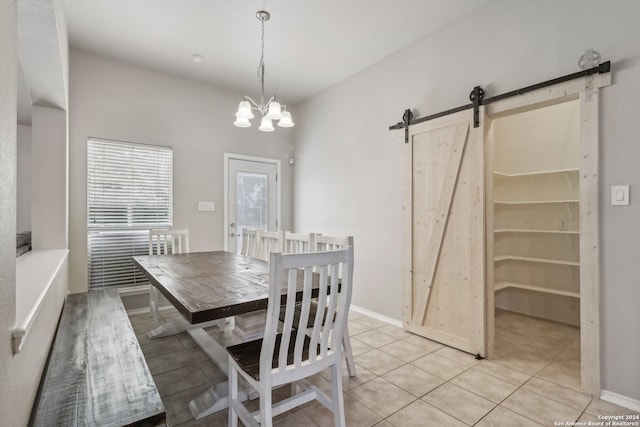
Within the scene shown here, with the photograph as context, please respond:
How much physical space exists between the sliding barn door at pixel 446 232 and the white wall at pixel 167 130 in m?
2.60

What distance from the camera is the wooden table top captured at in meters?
1.44

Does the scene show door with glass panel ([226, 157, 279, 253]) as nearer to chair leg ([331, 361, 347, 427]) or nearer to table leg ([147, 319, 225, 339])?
table leg ([147, 319, 225, 339])

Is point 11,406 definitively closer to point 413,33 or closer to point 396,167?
point 396,167

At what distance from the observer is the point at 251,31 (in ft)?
9.81

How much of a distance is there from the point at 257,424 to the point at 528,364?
2.27 metres

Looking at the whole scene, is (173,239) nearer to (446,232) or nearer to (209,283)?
(209,283)

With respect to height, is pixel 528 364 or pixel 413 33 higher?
pixel 413 33

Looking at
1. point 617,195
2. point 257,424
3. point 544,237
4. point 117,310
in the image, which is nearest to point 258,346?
point 257,424

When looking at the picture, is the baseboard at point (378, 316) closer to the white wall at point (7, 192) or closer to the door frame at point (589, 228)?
the door frame at point (589, 228)

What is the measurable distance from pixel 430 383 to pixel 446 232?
1318mm

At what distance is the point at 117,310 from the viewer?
2311 mm

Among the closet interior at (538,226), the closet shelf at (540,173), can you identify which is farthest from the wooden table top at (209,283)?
the closet shelf at (540,173)

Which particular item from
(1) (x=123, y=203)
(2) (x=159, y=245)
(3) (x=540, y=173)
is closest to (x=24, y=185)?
(1) (x=123, y=203)

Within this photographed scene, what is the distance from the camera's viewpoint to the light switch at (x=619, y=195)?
1908 mm
